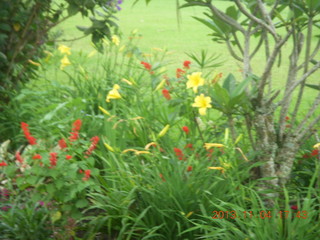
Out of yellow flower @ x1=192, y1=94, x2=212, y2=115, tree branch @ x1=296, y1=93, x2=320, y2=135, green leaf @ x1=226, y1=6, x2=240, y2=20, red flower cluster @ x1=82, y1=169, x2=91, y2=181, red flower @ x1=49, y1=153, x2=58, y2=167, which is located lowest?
red flower cluster @ x1=82, y1=169, x2=91, y2=181

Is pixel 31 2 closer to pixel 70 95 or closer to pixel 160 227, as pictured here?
pixel 70 95

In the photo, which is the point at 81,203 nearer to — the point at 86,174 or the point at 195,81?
the point at 86,174

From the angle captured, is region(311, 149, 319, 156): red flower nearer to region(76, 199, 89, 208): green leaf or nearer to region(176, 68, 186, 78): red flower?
region(176, 68, 186, 78): red flower

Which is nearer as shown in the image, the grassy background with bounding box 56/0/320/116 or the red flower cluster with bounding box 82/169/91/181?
the red flower cluster with bounding box 82/169/91/181

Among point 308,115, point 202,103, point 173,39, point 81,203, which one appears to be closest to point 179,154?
point 202,103

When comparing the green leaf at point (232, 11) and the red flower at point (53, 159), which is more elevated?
the green leaf at point (232, 11)

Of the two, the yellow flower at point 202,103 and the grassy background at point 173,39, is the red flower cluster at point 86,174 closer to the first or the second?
the yellow flower at point 202,103

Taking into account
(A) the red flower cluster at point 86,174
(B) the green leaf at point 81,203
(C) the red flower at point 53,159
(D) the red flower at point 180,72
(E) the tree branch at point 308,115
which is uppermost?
(D) the red flower at point 180,72

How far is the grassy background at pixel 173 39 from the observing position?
5.76m

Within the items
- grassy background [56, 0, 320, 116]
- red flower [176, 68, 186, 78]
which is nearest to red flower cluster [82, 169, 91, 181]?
red flower [176, 68, 186, 78]

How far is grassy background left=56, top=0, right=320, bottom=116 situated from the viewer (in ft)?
18.9

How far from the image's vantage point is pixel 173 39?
24.7 feet

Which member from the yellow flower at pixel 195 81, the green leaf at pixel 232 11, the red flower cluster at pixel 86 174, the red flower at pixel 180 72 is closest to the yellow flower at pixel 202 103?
the yellow flower at pixel 195 81

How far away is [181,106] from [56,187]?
816mm
